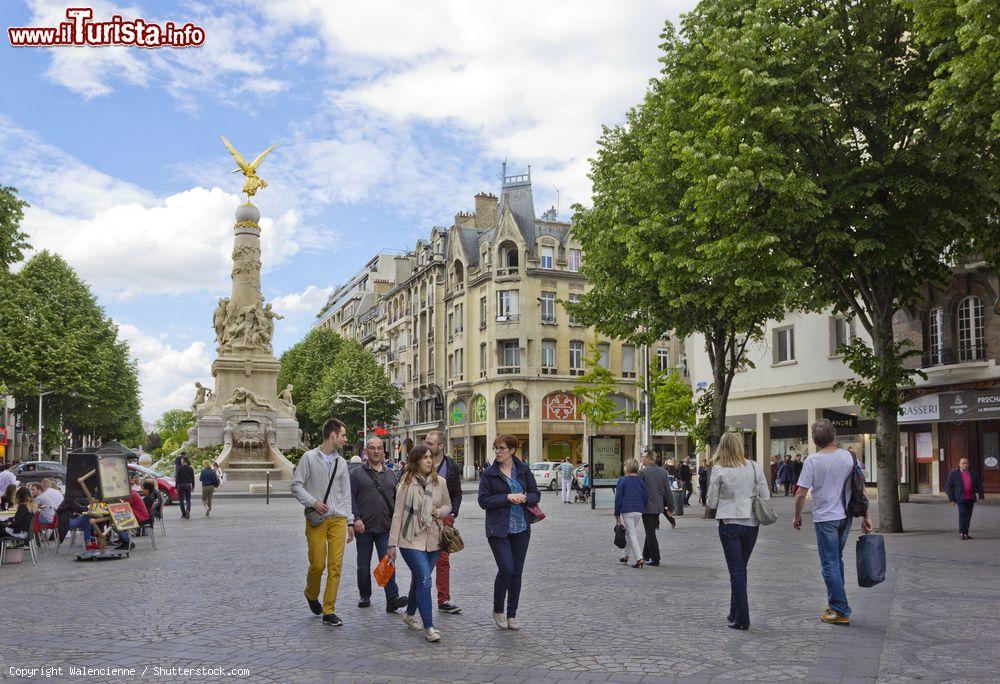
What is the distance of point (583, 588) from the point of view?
1238 cm

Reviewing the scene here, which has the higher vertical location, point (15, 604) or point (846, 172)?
point (846, 172)

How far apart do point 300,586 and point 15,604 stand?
324 cm

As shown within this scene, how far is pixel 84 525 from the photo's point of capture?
17.5m

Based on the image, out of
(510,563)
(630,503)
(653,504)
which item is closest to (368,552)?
(510,563)

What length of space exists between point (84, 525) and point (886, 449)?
626 inches

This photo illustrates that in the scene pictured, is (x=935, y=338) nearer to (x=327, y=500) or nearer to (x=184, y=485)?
(x=184, y=485)

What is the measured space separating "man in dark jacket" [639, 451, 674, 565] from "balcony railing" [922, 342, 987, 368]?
19473 mm

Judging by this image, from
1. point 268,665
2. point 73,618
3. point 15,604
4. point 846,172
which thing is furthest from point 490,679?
point 846,172

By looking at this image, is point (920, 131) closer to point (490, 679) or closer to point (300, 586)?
point (300, 586)

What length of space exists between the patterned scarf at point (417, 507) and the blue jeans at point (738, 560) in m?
2.77

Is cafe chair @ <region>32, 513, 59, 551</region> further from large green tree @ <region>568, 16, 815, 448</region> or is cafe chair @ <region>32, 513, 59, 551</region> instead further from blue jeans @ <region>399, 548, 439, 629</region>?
large green tree @ <region>568, 16, 815, 448</region>

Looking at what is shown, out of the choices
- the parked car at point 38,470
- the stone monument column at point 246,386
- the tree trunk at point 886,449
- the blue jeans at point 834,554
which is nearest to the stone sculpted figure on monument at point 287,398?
the stone monument column at point 246,386

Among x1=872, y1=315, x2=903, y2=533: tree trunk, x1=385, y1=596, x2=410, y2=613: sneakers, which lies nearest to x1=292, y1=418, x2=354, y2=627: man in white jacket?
x1=385, y1=596, x2=410, y2=613: sneakers

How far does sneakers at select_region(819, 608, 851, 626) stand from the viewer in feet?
31.7
